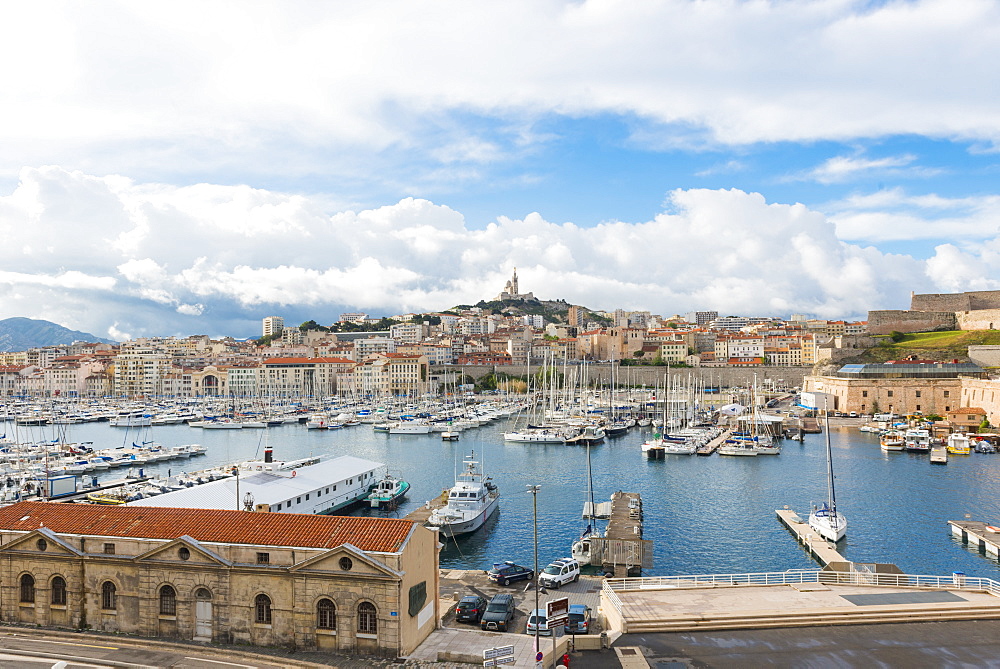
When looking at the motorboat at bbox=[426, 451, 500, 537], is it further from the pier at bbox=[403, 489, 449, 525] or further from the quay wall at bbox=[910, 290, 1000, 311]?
the quay wall at bbox=[910, 290, 1000, 311]

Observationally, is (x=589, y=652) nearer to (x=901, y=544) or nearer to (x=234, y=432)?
(x=901, y=544)

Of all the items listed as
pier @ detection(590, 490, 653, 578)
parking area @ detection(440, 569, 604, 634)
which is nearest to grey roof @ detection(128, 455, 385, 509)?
parking area @ detection(440, 569, 604, 634)

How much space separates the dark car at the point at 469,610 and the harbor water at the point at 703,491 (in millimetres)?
6475

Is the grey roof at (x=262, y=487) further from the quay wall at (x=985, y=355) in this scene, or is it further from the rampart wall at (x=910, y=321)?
the rampart wall at (x=910, y=321)

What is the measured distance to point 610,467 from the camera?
40688 millimetres

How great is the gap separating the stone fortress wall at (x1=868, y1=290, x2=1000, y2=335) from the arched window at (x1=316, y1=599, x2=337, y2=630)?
91115mm

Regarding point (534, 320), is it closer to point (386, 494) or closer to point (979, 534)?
point (386, 494)

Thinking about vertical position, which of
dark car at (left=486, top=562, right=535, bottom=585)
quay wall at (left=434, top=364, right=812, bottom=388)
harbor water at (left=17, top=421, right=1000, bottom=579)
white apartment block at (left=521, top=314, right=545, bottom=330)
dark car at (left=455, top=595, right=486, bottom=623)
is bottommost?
harbor water at (left=17, top=421, right=1000, bottom=579)

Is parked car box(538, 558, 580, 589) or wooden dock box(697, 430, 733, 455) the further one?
wooden dock box(697, 430, 733, 455)

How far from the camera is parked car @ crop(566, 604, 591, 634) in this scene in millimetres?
13672

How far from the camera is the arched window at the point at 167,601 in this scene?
41.9ft

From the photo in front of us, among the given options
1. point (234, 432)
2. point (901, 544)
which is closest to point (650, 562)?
point (901, 544)

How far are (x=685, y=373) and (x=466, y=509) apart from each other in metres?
74.0

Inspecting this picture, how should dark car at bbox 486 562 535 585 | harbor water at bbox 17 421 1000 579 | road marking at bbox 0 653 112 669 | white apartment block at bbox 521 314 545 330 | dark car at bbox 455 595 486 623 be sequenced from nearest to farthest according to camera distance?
1. road marking at bbox 0 653 112 669
2. dark car at bbox 455 595 486 623
3. dark car at bbox 486 562 535 585
4. harbor water at bbox 17 421 1000 579
5. white apartment block at bbox 521 314 545 330
